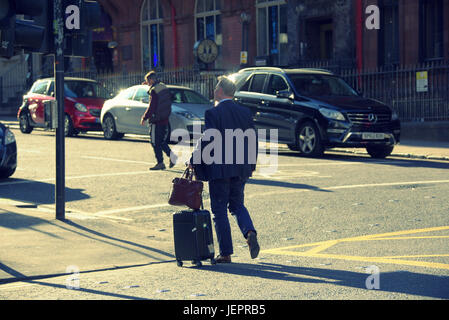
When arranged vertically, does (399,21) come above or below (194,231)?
above

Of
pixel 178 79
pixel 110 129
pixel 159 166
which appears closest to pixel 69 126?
pixel 110 129

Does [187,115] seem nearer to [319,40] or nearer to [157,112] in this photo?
[157,112]

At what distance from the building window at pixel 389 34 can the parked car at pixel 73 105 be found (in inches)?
339

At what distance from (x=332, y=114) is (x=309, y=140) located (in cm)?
79

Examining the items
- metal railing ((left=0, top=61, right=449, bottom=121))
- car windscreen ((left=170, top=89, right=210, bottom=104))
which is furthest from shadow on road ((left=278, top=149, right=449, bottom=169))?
metal railing ((left=0, top=61, right=449, bottom=121))

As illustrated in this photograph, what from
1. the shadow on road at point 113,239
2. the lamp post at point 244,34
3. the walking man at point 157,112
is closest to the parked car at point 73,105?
the lamp post at point 244,34

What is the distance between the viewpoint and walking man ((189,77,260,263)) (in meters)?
7.69

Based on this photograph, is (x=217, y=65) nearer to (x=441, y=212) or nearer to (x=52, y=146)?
(x=52, y=146)

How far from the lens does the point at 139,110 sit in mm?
22516

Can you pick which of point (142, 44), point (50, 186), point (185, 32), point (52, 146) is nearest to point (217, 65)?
point (185, 32)

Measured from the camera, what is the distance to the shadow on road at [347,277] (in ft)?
21.0

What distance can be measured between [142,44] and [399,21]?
15075mm

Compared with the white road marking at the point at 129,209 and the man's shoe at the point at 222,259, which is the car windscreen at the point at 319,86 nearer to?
the white road marking at the point at 129,209

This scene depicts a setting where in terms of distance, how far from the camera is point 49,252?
27.2ft
